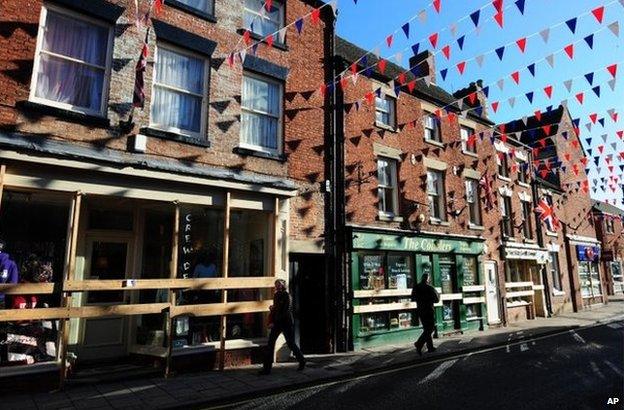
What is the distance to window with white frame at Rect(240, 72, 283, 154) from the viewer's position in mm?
10703

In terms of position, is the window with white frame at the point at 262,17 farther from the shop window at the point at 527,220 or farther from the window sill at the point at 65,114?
the shop window at the point at 527,220

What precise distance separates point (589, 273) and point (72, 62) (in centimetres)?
2899

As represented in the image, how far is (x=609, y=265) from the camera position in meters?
34.7

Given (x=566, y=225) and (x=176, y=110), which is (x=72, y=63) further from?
(x=566, y=225)

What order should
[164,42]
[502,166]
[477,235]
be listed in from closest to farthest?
[164,42], [477,235], [502,166]

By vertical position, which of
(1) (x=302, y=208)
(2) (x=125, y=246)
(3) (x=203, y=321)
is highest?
(1) (x=302, y=208)

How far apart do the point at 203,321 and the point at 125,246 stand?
242 centimetres

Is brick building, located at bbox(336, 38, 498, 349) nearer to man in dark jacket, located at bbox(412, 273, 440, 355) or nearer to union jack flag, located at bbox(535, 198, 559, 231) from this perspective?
man in dark jacket, located at bbox(412, 273, 440, 355)

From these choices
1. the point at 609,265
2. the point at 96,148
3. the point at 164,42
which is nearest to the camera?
the point at 96,148

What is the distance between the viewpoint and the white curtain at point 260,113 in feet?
35.2

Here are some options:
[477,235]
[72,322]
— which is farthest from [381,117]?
[72,322]

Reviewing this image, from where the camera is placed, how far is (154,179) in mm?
8461

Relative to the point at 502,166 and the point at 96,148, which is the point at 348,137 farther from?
the point at 502,166

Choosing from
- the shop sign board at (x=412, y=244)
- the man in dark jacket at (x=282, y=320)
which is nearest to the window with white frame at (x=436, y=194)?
the shop sign board at (x=412, y=244)
